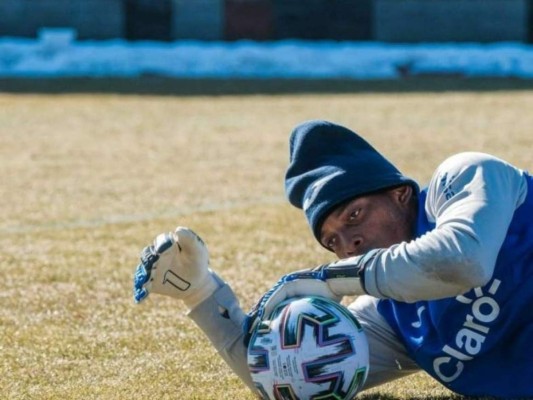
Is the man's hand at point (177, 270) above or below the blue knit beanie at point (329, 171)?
below

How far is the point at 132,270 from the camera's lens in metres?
6.55

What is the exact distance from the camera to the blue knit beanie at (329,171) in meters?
3.79

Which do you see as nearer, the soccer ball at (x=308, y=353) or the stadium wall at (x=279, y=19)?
the soccer ball at (x=308, y=353)

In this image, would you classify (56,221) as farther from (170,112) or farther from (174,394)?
(170,112)

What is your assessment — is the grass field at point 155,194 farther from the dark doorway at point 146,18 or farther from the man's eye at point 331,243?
the dark doorway at point 146,18

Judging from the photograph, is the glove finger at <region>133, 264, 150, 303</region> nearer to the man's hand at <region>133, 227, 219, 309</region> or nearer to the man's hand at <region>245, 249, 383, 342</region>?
the man's hand at <region>133, 227, 219, 309</region>

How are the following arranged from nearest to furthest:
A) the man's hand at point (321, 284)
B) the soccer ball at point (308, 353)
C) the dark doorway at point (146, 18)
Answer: the man's hand at point (321, 284)
the soccer ball at point (308, 353)
the dark doorway at point (146, 18)

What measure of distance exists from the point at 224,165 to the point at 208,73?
9970 mm

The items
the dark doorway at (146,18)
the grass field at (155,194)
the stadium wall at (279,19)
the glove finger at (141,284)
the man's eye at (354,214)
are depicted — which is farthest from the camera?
the dark doorway at (146,18)

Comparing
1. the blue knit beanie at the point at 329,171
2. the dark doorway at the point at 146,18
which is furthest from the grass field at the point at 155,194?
the dark doorway at the point at 146,18

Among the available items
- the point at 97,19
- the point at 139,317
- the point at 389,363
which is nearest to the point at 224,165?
the point at 139,317

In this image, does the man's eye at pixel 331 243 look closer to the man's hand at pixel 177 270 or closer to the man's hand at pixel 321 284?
the man's hand at pixel 321 284

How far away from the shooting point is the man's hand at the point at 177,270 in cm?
403

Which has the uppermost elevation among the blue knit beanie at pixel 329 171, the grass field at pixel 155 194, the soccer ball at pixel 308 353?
the blue knit beanie at pixel 329 171
